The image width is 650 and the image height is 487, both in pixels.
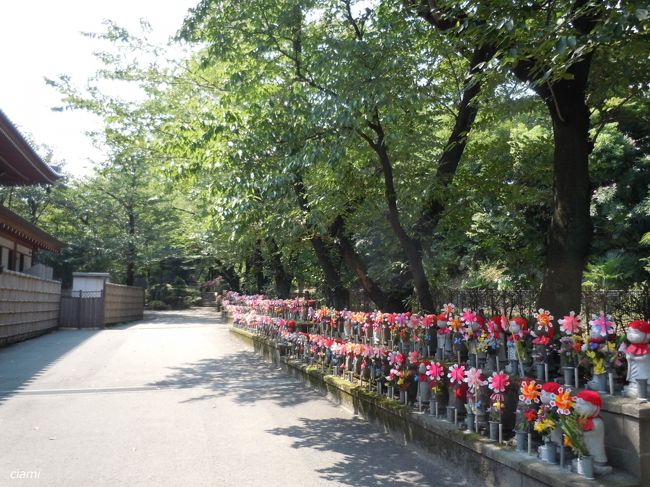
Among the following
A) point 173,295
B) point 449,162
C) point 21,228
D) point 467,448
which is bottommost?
point 467,448

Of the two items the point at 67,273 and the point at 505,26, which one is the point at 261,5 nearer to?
the point at 505,26

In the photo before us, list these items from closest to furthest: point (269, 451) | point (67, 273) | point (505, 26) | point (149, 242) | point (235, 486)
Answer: point (505, 26) < point (235, 486) < point (269, 451) < point (149, 242) < point (67, 273)

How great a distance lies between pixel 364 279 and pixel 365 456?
13.0 feet

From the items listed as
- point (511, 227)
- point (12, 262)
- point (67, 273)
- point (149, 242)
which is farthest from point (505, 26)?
point (67, 273)

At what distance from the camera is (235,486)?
475cm

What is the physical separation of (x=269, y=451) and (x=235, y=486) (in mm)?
1066

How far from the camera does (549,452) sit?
396 centimetres

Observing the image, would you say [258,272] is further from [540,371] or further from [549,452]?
[549,452]

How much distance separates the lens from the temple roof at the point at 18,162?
12207mm

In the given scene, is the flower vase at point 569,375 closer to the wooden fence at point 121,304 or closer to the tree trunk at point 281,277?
the tree trunk at point 281,277

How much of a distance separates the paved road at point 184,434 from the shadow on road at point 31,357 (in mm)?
62

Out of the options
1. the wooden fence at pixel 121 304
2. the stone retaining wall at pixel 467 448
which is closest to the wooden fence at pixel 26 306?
the wooden fence at pixel 121 304

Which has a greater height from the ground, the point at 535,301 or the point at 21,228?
the point at 21,228

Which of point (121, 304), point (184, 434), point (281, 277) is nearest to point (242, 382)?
point (184, 434)
